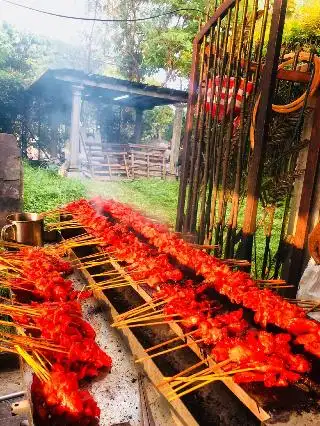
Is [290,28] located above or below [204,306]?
above

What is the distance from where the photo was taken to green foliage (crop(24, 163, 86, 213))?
13236mm

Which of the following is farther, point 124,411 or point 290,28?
point 290,28

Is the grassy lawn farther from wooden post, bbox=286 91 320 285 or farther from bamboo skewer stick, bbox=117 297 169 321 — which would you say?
bamboo skewer stick, bbox=117 297 169 321

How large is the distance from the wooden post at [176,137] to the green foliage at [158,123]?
1199 cm

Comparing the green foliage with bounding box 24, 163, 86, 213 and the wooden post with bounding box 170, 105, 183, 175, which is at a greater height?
the wooden post with bounding box 170, 105, 183, 175

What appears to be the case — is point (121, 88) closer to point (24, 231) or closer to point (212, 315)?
point (24, 231)

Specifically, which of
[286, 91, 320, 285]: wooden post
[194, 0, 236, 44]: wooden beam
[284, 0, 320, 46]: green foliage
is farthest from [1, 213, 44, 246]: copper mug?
[284, 0, 320, 46]: green foliage

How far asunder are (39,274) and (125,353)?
126cm

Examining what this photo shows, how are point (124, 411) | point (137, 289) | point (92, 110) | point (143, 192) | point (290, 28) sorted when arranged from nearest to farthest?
1. point (124, 411)
2. point (137, 289)
3. point (290, 28)
4. point (143, 192)
5. point (92, 110)

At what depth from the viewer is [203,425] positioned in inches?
74.0

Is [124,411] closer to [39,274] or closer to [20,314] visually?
[20,314]

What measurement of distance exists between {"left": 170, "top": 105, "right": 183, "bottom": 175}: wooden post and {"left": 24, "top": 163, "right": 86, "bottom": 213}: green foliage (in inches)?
310

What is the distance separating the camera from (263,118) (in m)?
4.30

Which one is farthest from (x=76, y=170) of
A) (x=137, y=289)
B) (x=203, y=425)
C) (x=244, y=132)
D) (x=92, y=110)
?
(x=203, y=425)
